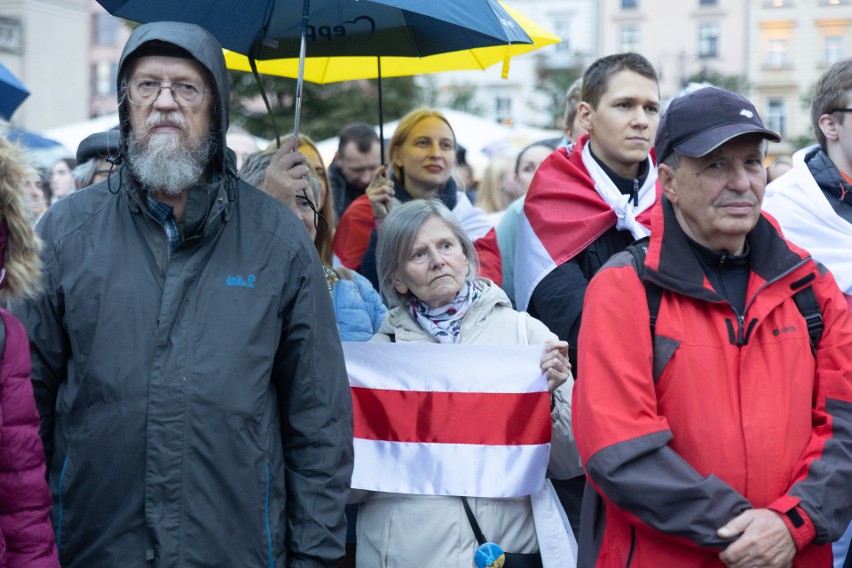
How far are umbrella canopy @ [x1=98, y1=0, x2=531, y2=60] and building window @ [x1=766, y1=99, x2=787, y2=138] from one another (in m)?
55.5

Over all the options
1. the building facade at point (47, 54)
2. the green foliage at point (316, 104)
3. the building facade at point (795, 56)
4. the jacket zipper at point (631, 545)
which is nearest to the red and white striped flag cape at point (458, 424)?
the jacket zipper at point (631, 545)

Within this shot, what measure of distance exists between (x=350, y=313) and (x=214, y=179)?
131 cm

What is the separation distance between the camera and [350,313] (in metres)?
4.92

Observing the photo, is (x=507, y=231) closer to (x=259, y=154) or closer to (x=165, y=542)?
(x=259, y=154)

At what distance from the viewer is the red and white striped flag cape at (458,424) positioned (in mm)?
4188

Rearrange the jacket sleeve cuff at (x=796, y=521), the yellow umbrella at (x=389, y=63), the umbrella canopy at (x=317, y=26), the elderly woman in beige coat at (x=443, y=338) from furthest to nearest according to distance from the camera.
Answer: the yellow umbrella at (x=389, y=63), the umbrella canopy at (x=317, y=26), the elderly woman in beige coat at (x=443, y=338), the jacket sleeve cuff at (x=796, y=521)

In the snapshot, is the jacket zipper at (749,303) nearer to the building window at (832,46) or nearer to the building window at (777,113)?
the building window at (777,113)

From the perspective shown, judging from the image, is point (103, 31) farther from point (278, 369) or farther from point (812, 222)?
point (278, 369)

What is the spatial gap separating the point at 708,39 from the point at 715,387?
6079cm

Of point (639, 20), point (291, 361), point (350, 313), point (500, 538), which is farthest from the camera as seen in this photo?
point (639, 20)

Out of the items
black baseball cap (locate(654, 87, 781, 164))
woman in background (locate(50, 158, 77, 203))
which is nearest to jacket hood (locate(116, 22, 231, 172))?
black baseball cap (locate(654, 87, 781, 164))

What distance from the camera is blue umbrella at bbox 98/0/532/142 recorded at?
459 cm

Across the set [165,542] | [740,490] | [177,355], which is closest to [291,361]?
[177,355]

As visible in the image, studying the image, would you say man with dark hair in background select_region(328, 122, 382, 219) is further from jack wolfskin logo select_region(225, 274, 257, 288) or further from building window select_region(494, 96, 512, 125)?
building window select_region(494, 96, 512, 125)
